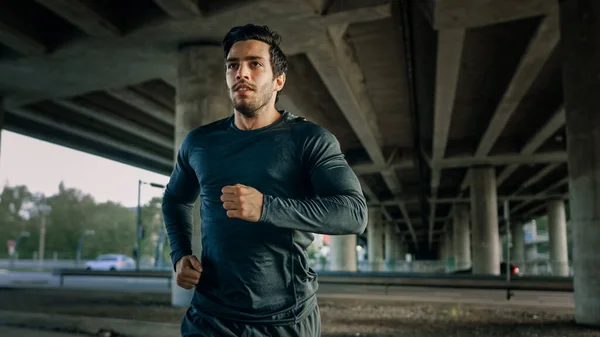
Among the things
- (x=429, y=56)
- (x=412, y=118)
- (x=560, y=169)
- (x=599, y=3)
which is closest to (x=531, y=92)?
(x=412, y=118)

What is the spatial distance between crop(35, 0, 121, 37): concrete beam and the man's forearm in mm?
11546

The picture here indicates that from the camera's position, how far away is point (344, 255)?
44281 millimetres

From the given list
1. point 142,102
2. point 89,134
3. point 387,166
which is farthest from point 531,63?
point 89,134

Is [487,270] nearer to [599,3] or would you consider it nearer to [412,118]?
[412,118]

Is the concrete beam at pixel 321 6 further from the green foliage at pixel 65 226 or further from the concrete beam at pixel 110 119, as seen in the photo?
the green foliage at pixel 65 226

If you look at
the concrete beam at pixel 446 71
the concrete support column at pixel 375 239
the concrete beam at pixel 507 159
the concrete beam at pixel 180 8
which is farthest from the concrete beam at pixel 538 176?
the concrete beam at pixel 180 8

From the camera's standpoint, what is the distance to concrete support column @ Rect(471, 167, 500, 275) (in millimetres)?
34072

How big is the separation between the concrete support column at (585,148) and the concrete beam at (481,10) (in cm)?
249

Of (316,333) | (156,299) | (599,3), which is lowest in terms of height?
(156,299)

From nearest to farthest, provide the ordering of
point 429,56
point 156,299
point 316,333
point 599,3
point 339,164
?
point 339,164
point 316,333
point 599,3
point 156,299
point 429,56

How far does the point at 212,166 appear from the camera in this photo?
1.86 metres

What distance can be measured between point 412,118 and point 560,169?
866 inches

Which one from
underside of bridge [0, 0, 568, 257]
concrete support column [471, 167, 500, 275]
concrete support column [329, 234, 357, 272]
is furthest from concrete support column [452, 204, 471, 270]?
underside of bridge [0, 0, 568, 257]

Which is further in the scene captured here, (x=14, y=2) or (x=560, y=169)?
(x=560, y=169)
